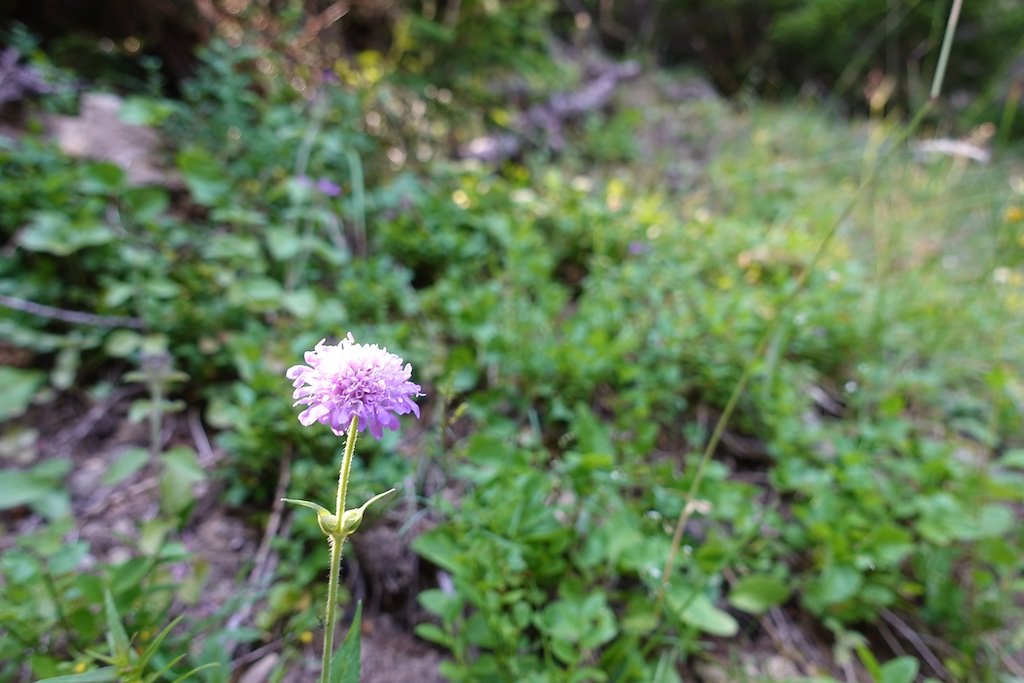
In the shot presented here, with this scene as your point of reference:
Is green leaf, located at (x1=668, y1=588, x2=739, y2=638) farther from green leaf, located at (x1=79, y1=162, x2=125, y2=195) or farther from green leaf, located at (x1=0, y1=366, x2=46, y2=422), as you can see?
green leaf, located at (x1=79, y1=162, x2=125, y2=195)

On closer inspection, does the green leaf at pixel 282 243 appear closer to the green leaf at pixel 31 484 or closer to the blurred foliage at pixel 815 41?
the green leaf at pixel 31 484

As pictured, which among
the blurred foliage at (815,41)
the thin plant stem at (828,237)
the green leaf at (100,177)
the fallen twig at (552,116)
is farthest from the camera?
the blurred foliage at (815,41)

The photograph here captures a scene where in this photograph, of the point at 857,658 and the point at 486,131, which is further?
the point at 486,131

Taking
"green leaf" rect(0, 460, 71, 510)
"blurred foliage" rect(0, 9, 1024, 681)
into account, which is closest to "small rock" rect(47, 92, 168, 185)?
"blurred foliage" rect(0, 9, 1024, 681)

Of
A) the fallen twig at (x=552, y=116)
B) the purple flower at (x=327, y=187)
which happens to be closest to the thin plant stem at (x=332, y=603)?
the purple flower at (x=327, y=187)

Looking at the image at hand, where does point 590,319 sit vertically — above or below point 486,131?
below

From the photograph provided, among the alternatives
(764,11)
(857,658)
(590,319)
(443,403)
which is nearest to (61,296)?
(443,403)

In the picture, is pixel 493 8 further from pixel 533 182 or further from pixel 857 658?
pixel 857 658
